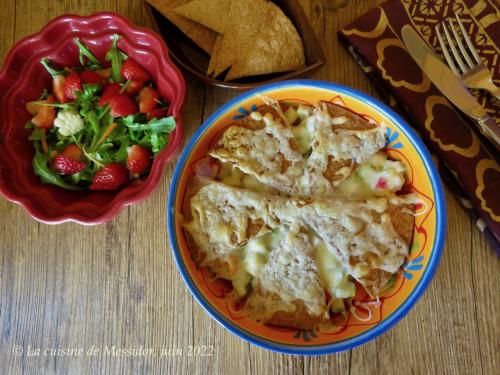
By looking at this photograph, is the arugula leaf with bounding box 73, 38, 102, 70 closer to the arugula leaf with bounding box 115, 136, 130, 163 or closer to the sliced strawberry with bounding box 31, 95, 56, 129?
the sliced strawberry with bounding box 31, 95, 56, 129

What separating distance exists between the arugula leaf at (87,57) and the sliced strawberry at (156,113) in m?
0.26

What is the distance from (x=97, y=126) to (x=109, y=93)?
11 cm

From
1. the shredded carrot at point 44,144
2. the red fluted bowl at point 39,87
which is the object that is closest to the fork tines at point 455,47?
the red fluted bowl at point 39,87

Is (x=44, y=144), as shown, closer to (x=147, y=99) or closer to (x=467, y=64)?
(x=147, y=99)

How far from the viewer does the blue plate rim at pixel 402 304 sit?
117 cm

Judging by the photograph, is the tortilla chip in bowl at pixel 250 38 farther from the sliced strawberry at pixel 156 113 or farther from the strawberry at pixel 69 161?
the strawberry at pixel 69 161

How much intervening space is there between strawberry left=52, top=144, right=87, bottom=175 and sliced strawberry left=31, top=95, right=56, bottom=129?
105 millimetres

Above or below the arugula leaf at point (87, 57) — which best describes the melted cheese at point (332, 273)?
below

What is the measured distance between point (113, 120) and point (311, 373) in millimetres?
970

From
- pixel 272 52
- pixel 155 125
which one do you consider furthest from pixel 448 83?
pixel 155 125

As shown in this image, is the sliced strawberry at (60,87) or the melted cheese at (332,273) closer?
the melted cheese at (332,273)

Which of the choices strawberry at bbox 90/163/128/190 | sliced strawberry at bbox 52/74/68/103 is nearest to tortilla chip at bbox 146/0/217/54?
sliced strawberry at bbox 52/74/68/103

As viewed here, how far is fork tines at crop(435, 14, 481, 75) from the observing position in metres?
1.36

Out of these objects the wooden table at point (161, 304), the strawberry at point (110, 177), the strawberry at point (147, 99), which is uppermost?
the strawberry at point (147, 99)
